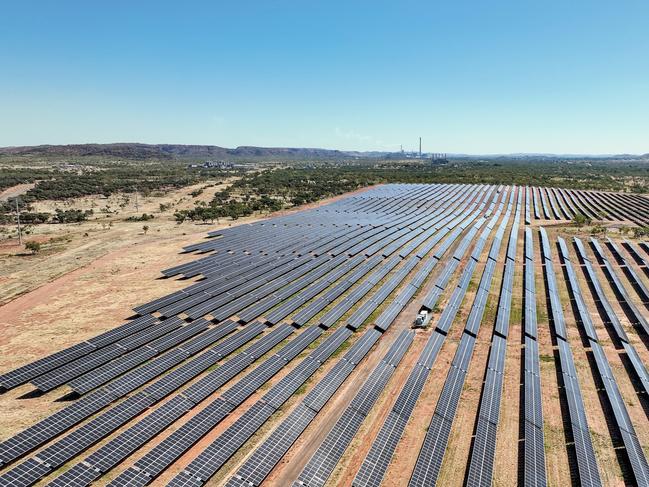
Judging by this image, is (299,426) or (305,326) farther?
(305,326)

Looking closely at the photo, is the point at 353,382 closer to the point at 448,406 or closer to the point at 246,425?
the point at 448,406

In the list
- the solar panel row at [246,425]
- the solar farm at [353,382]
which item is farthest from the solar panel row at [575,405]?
the solar panel row at [246,425]

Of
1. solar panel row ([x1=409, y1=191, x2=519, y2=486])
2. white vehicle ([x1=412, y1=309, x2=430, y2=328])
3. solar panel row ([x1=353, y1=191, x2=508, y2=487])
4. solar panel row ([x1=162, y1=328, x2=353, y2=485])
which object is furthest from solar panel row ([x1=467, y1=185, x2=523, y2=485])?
solar panel row ([x1=162, y1=328, x2=353, y2=485])

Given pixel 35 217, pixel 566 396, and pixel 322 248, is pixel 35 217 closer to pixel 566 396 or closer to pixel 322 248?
pixel 322 248

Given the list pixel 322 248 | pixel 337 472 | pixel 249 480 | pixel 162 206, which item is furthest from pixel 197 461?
pixel 162 206

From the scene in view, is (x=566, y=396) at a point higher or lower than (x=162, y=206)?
lower

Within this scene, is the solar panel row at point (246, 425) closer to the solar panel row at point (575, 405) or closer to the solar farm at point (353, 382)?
the solar farm at point (353, 382)

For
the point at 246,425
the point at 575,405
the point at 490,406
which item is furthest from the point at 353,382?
the point at 575,405

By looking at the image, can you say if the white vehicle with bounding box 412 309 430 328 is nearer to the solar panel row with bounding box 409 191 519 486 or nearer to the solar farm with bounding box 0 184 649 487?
the solar farm with bounding box 0 184 649 487
